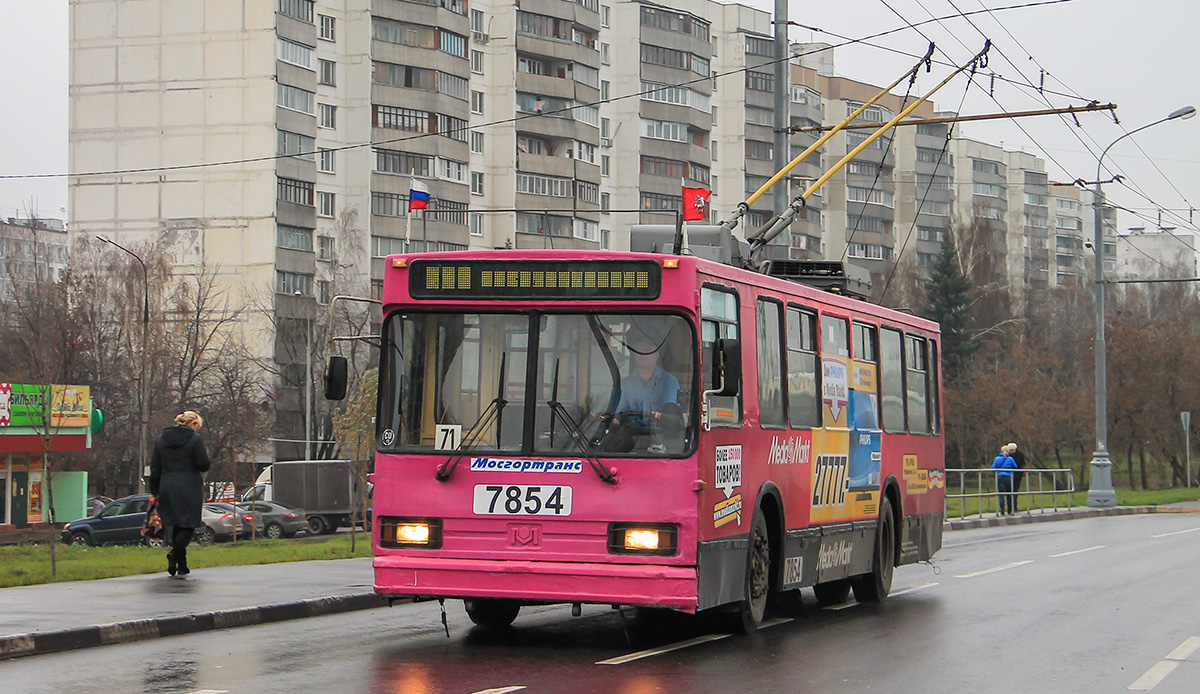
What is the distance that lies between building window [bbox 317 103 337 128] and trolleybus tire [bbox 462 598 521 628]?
211 feet

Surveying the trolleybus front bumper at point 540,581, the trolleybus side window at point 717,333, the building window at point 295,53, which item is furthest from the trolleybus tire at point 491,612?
the building window at point 295,53

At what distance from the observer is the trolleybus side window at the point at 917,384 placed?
17359 mm

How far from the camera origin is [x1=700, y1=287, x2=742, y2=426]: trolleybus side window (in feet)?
36.8

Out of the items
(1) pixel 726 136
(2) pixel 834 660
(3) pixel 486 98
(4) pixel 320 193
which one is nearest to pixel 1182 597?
(2) pixel 834 660

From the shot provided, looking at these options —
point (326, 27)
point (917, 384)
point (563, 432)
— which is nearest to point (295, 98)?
point (326, 27)

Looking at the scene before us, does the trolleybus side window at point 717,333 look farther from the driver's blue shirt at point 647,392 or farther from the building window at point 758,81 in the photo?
the building window at point 758,81

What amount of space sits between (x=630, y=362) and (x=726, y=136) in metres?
91.2

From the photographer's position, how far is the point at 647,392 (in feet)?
36.2

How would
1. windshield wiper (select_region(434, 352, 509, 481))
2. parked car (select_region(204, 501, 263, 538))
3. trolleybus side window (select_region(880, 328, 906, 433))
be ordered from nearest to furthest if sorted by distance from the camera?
1. windshield wiper (select_region(434, 352, 509, 481))
2. trolleybus side window (select_region(880, 328, 906, 433))
3. parked car (select_region(204, 501, 263, 538))

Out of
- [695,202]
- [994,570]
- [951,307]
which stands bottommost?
[994,570]

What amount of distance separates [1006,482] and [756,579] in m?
26.3

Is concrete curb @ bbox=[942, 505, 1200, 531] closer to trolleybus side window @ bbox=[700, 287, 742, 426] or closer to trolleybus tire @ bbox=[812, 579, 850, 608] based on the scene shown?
trolleybus tire @ bbox=[812, 579, 850, 608]

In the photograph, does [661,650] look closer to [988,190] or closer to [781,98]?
[781,98]

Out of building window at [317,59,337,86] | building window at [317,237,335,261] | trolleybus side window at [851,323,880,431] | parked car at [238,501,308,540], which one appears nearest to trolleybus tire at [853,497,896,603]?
trolleybus side window at [851,323,880,431]
